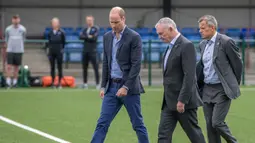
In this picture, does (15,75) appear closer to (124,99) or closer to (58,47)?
(58,47)

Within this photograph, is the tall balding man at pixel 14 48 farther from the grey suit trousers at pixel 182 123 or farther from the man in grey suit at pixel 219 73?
the grey suit trousers at pixel 182 123

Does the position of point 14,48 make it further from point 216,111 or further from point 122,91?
point 216,111

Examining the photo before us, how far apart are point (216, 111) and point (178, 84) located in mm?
936

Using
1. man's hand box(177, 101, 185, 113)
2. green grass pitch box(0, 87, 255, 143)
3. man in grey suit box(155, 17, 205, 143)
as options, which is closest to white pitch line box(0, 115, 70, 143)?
green grass pitch box(0, 87, 255, 143)

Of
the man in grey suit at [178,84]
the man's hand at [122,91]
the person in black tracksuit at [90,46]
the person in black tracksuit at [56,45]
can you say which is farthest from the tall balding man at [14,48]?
the man in grey suit at [178,84]

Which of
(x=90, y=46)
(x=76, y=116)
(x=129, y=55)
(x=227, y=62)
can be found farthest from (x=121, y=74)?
(x=90, y=46)

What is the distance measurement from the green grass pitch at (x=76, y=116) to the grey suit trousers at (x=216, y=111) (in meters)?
2.14

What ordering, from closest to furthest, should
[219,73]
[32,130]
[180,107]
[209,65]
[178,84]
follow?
[180,107], [178,84], [219,73], [209,65], [32,130]

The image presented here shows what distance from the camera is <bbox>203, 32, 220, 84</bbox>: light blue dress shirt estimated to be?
8969 mm

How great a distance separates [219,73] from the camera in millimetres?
8891

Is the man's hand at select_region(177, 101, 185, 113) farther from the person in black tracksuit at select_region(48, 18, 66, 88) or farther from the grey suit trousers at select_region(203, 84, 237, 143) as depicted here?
the person in black tracksuit at select_region(48, 18, 66, 88)

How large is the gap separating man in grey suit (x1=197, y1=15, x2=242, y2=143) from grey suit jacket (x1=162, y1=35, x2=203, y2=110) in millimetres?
622

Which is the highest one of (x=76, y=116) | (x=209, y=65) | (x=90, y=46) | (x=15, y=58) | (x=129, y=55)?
(x=129, y=55)

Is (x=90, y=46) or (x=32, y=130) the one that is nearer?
(x=32, y=130)
